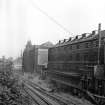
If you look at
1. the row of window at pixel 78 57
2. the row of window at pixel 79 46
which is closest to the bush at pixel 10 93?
the row of window at pixel 78 57

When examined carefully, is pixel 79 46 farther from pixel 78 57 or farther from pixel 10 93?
pixel 10 93

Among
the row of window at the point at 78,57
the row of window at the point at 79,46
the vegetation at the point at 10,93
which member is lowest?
the vegetation at the point at 10,93

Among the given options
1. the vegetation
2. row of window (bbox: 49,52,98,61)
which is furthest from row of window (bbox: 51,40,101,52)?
the vegetation

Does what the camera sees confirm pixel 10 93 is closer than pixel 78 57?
Yes

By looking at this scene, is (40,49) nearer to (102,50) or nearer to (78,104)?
(102,50)

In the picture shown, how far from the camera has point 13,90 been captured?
33.9 feet

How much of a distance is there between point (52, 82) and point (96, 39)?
1483 cm

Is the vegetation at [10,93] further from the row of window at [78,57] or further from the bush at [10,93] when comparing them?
the row of window at [78,57]

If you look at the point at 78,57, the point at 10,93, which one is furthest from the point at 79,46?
the point at 10,93

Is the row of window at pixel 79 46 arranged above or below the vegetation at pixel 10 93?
above

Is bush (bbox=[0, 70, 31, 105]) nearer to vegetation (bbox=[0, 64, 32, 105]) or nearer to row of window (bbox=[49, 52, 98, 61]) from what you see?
vegetation (bbox=[0, 64, 32, 105])

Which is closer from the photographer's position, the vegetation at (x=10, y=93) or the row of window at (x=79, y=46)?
the vegetation at (x=10, y=93)

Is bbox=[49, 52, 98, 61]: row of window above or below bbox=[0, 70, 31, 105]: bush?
above

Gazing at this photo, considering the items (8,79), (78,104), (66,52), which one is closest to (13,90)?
(8,79)
